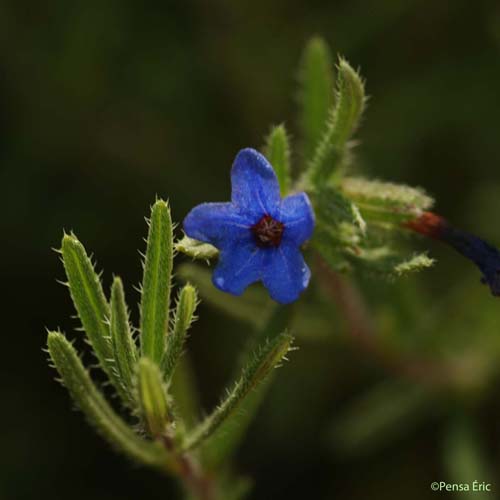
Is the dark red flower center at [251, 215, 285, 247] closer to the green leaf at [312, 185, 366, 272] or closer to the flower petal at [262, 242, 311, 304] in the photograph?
the flower petal at [262, 242, 311, 304]

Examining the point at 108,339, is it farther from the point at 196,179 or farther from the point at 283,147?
the point at 196,179

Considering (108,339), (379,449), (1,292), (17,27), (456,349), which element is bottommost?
(108,339)

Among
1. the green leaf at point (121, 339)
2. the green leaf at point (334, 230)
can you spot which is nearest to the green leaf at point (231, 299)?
the green leaf at point (334, 230)

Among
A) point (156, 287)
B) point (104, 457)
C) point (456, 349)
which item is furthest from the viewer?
point (104, 457)

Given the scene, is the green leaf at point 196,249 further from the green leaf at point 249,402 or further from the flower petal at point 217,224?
the green leaf at point 249,402

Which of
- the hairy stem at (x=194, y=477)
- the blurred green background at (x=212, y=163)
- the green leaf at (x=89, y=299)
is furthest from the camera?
the blurred green background at (x=212, y=163)

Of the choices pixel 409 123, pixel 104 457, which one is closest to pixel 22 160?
pixel 104 457
